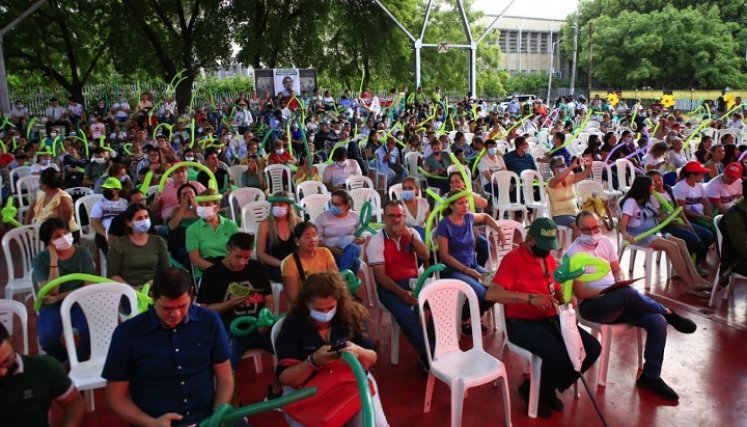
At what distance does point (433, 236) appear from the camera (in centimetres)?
481

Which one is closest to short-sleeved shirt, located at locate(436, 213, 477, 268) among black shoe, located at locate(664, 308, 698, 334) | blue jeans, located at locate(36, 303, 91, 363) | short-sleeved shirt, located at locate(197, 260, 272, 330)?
black shoe, located at locate(664, 308, 698, 334)

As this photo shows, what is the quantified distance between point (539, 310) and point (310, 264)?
1540mm

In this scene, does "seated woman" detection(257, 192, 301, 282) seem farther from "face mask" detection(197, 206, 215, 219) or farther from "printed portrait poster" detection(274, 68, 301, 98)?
"printed portrait poster" detection(274, 68, 301, 98)

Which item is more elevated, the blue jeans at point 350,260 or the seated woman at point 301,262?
the seated woman at point 301,262

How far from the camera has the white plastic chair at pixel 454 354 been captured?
3314mm

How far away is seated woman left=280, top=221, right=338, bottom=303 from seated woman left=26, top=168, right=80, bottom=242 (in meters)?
2.74

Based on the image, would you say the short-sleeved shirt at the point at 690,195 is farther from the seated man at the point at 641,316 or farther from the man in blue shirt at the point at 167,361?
the man in blue shirt at the point at 167,361

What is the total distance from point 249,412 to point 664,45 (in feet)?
116

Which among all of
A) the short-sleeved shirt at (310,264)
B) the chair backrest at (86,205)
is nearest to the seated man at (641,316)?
the short-sleeved shirt at (310,264)

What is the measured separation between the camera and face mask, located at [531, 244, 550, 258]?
12.1ft

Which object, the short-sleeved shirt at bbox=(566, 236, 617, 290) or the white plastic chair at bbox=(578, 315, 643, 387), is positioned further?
the short-sleeved shirt at bbox=(566, 236, 617, 290)

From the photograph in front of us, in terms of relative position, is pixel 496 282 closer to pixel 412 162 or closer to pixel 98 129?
pixel 412 162

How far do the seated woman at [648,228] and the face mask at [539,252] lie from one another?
7.56ft

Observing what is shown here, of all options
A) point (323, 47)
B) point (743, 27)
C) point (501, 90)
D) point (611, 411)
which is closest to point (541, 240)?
point (611, 411)
